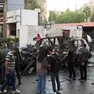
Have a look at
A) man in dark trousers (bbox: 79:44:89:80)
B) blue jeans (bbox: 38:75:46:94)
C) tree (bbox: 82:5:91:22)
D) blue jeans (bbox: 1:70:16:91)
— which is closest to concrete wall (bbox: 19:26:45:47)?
man in dark trousers (bbox: 79:44:89:80)

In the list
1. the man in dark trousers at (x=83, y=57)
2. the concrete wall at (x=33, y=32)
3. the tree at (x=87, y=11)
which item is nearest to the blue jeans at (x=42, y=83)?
the man in dark trousers at (x=83, y=57)

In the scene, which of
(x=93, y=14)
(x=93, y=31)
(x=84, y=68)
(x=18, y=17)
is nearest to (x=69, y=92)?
(x=84, y=68)

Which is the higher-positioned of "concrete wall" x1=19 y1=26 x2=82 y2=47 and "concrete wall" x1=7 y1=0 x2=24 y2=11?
"concrete wall" x1=7 y1=0 x2=24 y2=11

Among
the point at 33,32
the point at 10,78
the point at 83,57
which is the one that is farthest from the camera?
the point at 33,32

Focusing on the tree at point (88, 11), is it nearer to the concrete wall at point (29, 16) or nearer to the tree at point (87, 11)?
the tree at point (87, 11)

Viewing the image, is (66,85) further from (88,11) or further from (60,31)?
(88,11)

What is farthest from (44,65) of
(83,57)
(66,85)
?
(83,57)

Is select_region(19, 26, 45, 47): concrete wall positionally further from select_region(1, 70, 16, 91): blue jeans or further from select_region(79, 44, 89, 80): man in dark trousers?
select_region(1, 70, 16, 91): blue jeans

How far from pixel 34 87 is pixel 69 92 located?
1510mm

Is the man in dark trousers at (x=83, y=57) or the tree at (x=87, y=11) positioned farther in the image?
the tree at (x=87, y=11)

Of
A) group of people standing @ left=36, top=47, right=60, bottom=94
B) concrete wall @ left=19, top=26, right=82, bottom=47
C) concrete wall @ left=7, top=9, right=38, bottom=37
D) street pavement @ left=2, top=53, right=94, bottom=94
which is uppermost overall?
concrete wall @ left=7, top=9, right=38, bottom=37

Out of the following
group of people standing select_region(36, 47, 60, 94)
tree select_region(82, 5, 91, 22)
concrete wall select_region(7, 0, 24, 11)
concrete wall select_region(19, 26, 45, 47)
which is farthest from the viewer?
tree select_region(82, 5, 91, 22)

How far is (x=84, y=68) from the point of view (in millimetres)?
12805

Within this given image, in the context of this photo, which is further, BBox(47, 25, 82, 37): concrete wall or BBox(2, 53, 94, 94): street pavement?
BBox(47, 25, 82, 37): concrete wall
